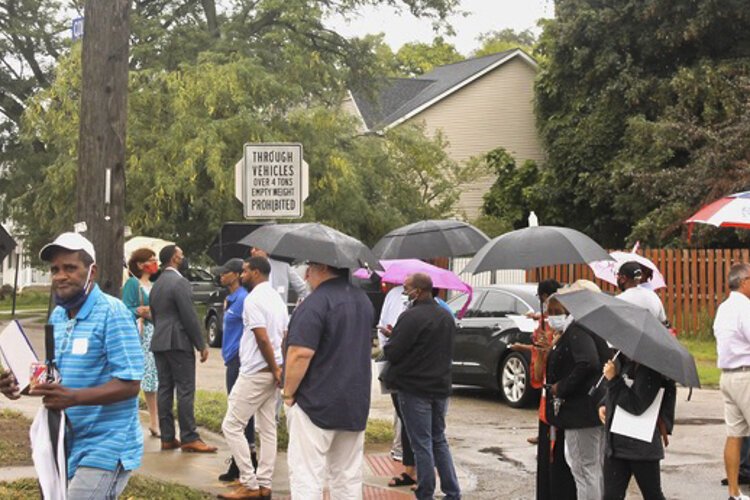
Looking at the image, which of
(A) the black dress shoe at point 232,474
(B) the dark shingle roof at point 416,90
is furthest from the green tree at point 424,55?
(A) the black dress shoe at point 232,474

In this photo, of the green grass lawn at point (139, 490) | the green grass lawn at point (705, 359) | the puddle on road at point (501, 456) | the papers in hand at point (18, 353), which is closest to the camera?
the papers in hand at point (18, 353)

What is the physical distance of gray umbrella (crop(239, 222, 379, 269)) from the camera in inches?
293

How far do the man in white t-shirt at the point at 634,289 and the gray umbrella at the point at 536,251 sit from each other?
242 mm

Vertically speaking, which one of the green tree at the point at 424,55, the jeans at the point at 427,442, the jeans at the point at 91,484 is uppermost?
the green tree at the point at 424,55

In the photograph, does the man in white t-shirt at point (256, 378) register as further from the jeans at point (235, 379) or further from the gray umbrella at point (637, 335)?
the gray umbrella at point (637, 335)

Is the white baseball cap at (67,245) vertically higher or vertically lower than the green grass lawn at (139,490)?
higher

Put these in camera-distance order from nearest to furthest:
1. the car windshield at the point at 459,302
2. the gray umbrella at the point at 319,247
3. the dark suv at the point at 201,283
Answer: the gray umbrella at the point at 319,247 < the car windshield at the point at 459,302 < the dark suv at the point at 201,283

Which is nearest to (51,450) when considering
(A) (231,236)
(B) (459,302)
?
(A) (231,236)

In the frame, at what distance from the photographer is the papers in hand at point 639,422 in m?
7.11

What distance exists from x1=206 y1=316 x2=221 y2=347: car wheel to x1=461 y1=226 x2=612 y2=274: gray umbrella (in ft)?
50.6

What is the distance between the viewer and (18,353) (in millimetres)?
5328

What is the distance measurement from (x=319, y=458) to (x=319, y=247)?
1.34 metres

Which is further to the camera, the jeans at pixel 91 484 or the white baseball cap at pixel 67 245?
the white baseball cap at pixel 67 245

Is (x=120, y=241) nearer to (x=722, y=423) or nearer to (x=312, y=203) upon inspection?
(x=722, y=423)
